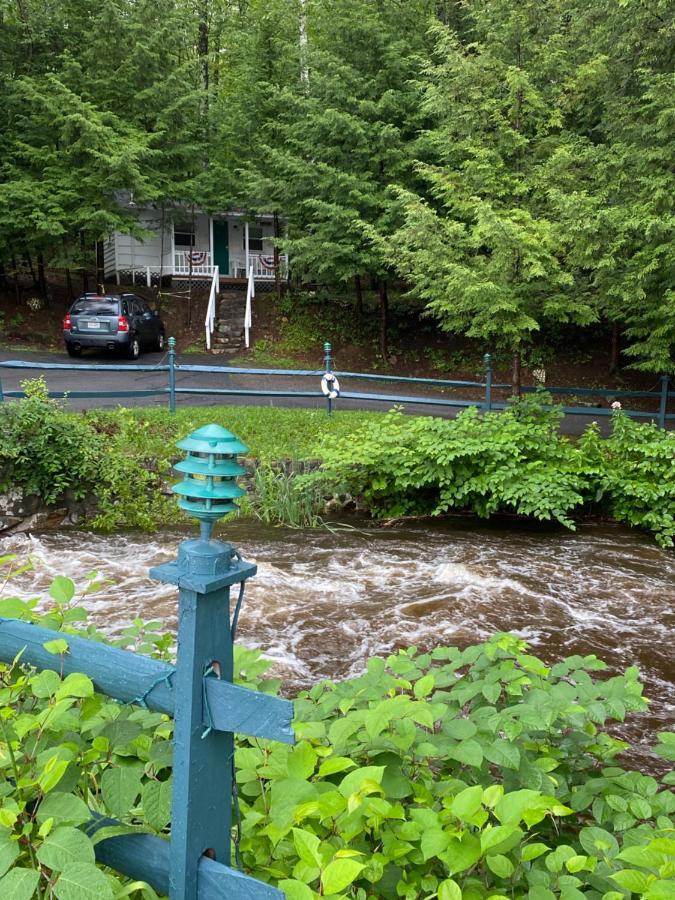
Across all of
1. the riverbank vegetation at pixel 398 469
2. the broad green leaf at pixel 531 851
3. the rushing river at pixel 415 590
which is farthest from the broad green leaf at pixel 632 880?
the riverbank vegetation at pixel 398 469

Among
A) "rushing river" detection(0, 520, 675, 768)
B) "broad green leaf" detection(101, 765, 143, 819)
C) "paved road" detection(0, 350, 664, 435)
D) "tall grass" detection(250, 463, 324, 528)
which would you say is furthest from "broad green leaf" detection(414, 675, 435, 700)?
"paved road" detection(0, 350, 664, 435)

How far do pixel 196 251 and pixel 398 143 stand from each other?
1184cm

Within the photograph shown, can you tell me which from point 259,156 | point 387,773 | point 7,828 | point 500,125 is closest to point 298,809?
point 387,773

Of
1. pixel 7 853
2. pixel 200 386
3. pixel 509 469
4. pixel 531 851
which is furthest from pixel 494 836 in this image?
pixel 200 386

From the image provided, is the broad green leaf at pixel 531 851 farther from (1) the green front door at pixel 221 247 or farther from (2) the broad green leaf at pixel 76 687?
(1) the green front door at pixel 221 247

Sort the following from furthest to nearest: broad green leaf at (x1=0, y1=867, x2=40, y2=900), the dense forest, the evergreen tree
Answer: the dense forest, the evergreen tree, broad green leaf at (x1=0, y1=867, x2=40, y2=900)

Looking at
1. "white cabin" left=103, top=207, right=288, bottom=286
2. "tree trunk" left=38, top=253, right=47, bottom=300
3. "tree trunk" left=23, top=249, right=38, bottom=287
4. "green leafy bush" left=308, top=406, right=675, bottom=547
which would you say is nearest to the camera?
"green leafy bush" left=308, top=406, right=675, bottom=547

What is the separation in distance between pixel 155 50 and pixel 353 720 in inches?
834

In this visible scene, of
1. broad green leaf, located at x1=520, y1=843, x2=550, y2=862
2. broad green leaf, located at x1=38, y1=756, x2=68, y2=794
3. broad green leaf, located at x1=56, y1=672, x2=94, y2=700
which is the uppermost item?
broad green leaf, located at x1=56, y1=672, x2=94, y2=700

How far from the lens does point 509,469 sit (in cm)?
833

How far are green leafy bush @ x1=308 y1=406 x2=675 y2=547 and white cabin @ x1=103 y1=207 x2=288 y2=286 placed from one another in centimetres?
1552

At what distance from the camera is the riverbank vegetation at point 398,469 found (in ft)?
27.2

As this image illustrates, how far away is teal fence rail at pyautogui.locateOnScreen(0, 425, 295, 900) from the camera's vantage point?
1.43m

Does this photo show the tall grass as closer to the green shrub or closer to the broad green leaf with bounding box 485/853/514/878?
the green shrub
